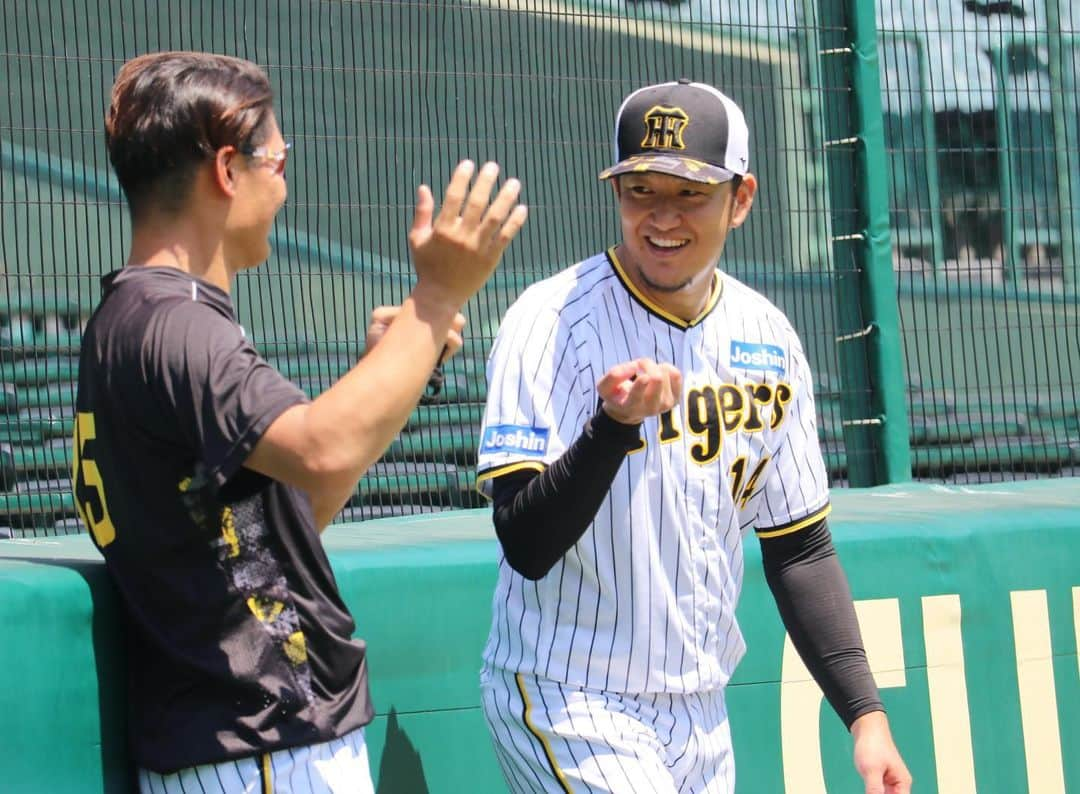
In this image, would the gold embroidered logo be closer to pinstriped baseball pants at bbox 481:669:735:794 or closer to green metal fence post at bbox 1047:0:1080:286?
pinstriped baseball pants at bbox 481:669:735:794

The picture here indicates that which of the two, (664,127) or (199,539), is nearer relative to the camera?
(199,539)

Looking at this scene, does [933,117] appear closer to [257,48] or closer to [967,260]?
[967,260]

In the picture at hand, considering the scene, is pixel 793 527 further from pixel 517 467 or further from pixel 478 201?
pixel 478 201

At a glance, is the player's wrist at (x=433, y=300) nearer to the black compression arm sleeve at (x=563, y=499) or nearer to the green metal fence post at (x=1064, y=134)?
the black compression arm sleeve at (x=563, y=499)

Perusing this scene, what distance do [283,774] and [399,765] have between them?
1.24 metres

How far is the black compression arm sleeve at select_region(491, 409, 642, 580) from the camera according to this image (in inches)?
106

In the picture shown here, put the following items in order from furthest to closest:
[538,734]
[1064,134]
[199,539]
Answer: [1064,134], [538,734], [199,539]

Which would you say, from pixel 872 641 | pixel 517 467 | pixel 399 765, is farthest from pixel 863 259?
pixel 517 467

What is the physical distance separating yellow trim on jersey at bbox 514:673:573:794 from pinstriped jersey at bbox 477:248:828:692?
0.11 feet

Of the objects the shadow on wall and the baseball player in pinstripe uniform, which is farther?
the shadow on wall

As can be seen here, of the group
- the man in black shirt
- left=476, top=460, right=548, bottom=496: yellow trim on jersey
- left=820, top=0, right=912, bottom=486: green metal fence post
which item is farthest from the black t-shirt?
left=820, top=0, right=912, bottom=486: green metal fence post

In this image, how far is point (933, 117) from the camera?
229 inches

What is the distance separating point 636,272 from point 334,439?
3.71ft

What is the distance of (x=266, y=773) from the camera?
240 centimetres
